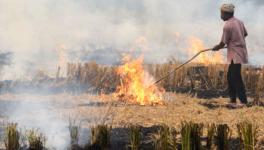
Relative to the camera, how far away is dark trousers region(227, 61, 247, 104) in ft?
38.8

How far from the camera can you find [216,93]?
48.1 feet

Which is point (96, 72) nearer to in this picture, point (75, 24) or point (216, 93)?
point (216, 93)

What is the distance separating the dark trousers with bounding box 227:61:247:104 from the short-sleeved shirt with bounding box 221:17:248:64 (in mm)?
185

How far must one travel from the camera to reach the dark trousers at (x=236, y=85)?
11828 mm

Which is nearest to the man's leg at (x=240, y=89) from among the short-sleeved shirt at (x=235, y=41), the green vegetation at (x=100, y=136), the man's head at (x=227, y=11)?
the short-sleeved shirt at (x=235, y=41)

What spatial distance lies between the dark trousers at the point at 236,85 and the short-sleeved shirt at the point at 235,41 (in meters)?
0.19

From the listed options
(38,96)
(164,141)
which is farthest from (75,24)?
(164,141)

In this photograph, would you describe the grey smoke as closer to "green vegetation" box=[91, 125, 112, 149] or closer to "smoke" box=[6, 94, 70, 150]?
"smoke" box=[6, 94, 70, 150]

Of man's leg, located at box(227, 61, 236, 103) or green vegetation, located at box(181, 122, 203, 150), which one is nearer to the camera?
green vegetation, located at box(181, 122, 203, 150)

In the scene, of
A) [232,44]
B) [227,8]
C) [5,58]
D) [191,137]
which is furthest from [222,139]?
[5,58]

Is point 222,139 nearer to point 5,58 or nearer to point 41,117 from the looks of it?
point 41,117

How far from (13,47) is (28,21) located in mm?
6236

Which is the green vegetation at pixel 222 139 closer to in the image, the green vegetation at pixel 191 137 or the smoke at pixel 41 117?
the green vegetation at pixel 191 137

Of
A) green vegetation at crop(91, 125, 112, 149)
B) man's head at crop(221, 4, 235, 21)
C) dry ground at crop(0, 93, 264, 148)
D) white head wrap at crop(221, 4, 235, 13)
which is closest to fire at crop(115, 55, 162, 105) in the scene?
dry ground at crop(0, 93, 264, 148)
